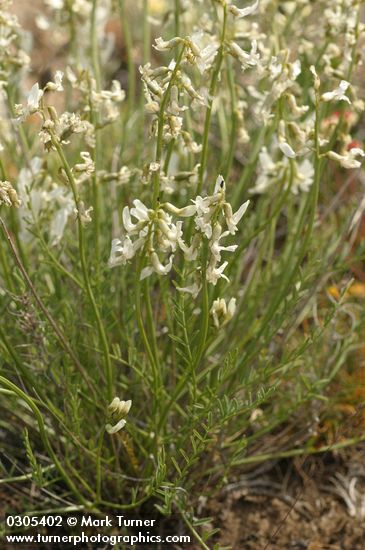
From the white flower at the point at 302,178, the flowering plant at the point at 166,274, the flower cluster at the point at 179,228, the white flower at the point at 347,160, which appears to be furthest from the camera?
the white flower at the point at 302,178

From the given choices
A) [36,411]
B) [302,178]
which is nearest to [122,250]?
[36,411]

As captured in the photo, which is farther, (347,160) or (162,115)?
(347,160)

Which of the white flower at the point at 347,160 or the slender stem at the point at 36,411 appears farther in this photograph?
the white flower at the point at 347,160

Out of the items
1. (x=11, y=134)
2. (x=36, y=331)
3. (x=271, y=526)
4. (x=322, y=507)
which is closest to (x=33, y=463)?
(x=36, y=331)

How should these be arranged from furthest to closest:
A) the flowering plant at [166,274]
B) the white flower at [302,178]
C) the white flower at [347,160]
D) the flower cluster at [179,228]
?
1. the white flower at [302,178]
2. the white flower at [347,160]
3. the flowering plant at [166,274]
4. the flower cluster at [179,228]

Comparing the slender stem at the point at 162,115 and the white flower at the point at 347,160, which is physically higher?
the slender stem at the point at 162,115

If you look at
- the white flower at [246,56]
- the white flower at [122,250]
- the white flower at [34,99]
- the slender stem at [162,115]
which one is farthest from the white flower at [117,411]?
the white flower at [246,56]

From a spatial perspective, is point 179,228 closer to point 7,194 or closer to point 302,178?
point 7,194

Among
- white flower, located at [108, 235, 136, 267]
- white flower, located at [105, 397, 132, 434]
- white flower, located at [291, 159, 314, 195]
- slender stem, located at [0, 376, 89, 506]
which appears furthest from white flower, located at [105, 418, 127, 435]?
white flower, located at [291, 159, 314, 195]

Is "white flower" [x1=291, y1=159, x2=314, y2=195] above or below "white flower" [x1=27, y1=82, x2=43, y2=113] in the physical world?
below

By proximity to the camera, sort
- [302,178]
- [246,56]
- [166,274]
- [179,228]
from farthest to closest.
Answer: [302,178] → [166,274] → [246,56] → [179,228]

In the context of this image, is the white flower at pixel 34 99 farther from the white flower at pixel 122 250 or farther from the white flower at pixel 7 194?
the white flower at pixel 122 250

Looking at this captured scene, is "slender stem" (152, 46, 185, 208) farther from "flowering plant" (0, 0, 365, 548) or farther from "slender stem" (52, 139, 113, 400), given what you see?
"slender stem" (52, 139, 113, 400)
